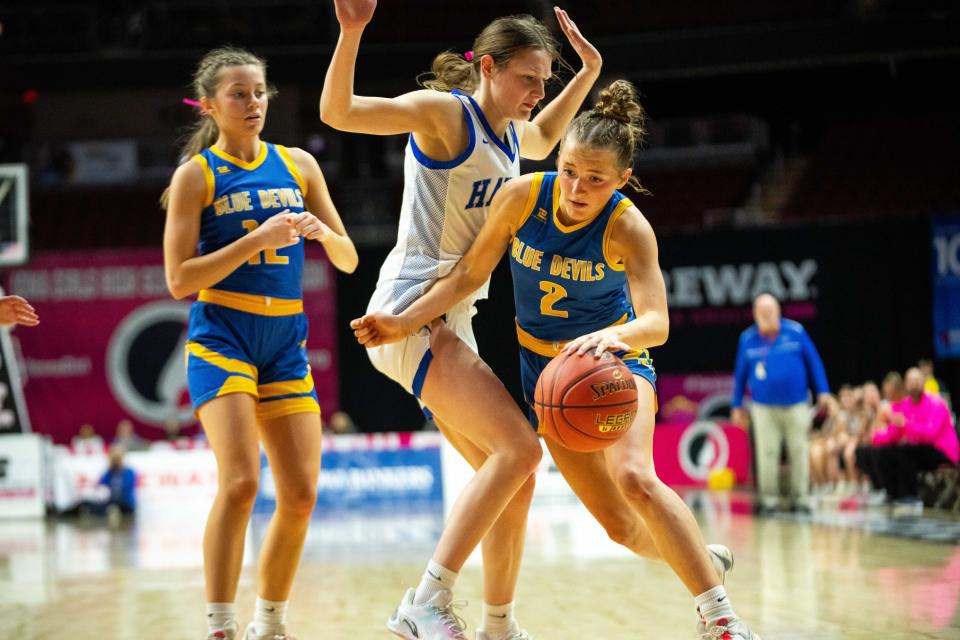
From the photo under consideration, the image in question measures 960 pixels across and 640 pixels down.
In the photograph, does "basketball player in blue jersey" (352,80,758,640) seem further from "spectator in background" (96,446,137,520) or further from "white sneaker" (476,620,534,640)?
"spectator in background" (96,446,137,520)

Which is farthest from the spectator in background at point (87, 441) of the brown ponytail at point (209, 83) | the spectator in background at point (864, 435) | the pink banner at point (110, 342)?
the brown ponytail at point (209, 83)

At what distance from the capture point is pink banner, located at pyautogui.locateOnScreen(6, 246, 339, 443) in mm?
15805

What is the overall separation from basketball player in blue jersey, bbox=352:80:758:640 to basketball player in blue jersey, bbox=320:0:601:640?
139 mm

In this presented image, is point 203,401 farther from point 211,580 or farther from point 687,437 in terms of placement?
point 687,437

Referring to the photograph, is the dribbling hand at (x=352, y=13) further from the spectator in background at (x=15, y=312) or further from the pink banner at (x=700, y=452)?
the pink banner at (x=700, y=452)

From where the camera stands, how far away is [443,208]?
3.79 m

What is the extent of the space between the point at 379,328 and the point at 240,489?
76 centimetres

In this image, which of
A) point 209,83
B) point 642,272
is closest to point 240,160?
point 209,83

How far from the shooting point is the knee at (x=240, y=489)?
3766mm

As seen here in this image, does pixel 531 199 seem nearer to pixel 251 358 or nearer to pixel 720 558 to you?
pixel 251 358

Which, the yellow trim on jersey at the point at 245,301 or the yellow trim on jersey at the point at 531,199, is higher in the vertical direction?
the yellow trim on jersey at the point at 531,199

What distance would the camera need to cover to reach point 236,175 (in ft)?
13.3

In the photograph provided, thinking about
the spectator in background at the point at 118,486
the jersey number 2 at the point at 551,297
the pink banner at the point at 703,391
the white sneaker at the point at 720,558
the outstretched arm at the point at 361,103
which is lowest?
the spectator in background at the point at 118,486

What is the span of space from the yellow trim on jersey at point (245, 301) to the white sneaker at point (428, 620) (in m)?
1.18
